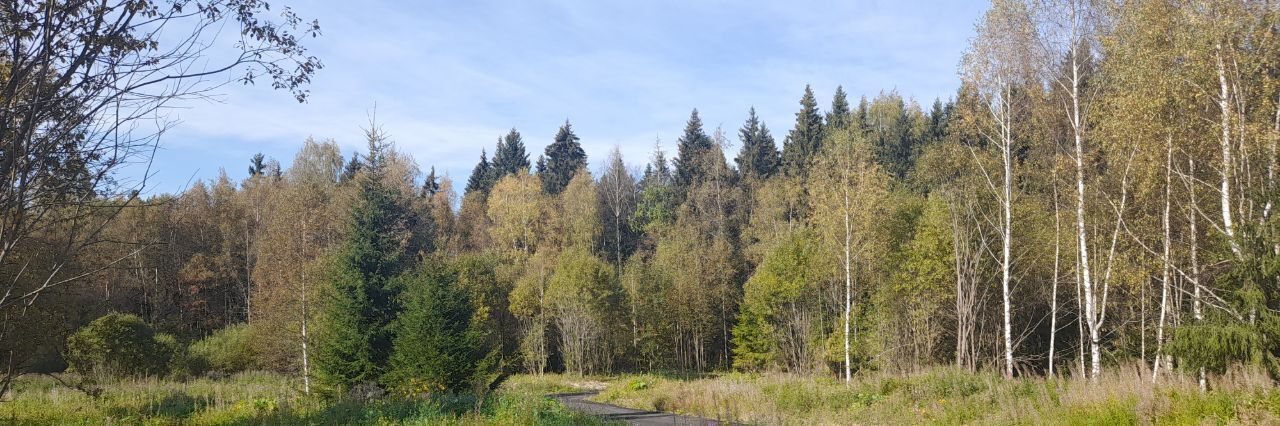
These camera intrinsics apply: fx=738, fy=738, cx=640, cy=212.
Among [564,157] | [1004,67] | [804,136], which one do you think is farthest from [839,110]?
[1004,67]

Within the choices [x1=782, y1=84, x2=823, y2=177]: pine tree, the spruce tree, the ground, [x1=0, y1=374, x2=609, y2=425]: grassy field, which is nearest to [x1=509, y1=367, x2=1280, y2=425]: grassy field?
the ground

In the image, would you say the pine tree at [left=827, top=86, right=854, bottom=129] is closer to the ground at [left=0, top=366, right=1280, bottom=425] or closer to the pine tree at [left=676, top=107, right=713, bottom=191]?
the pine tree at [left=676, top=107, right=713, bottom=191]

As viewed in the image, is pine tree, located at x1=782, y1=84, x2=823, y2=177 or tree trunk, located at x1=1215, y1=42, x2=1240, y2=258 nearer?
tree trunk, located at x1=1215, y1=42, x2=1240, y2=258

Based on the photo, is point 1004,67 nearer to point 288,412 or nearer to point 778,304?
point 778,304

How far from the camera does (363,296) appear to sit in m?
24.0

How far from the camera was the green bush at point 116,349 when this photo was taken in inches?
975

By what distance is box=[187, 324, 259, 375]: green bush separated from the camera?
33.9 metres

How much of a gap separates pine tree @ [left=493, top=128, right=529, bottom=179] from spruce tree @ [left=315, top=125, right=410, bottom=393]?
158 ft

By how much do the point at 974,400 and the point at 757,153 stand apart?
44.4 metres

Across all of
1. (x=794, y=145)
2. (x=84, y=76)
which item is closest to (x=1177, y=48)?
(x=84, y=76)

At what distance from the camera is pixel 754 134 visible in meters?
61.5

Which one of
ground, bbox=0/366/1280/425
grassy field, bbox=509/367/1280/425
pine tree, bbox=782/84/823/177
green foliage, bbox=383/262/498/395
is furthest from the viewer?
pine tree, bbox=782/84/823/177

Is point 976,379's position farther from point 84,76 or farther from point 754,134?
point 754,134

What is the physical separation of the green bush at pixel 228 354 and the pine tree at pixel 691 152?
30329 mm
